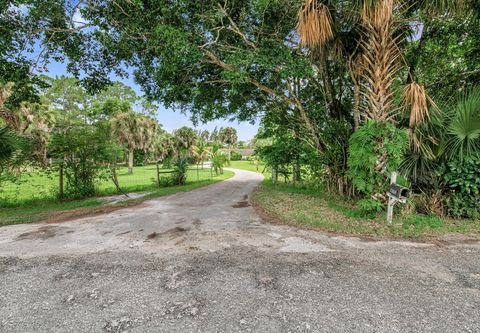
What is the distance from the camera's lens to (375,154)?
16.0ft

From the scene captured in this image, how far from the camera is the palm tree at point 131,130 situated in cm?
2375

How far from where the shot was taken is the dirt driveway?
6.56 feet

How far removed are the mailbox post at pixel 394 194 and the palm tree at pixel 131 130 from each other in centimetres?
2437

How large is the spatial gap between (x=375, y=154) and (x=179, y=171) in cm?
1012

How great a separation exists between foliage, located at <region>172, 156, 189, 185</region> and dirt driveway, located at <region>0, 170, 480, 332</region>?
832 centimetres

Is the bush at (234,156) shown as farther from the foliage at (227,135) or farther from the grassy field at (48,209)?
the grassy field at (48,209)

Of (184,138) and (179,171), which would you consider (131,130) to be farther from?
(179,171)

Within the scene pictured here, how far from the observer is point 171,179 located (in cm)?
1262

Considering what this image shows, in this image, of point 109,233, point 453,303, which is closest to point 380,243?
point 453,303

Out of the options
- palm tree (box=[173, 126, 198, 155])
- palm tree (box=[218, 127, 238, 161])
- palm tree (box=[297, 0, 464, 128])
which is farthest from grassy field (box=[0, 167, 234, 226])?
palm tree (box=[218, 127, 238, 161])

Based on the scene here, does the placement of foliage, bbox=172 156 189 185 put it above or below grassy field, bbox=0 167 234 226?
above

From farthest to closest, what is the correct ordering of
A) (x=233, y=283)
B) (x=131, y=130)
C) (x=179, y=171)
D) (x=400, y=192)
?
(x=131, y=130)
(x=179, y=171)
(x=400, y=192)
(x=233, y=283)

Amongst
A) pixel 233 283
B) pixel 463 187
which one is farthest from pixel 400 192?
pixel 233 283

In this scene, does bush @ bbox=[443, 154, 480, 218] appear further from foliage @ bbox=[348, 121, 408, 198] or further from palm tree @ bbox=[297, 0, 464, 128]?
palm tree @ bbox=[297, 0, 464, 128]
